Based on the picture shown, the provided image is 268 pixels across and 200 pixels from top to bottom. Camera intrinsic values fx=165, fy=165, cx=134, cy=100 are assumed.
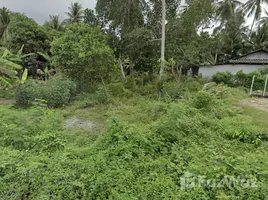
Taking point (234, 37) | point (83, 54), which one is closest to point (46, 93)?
point (83, 54)

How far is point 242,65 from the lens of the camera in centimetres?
1446

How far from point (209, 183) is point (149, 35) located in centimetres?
826

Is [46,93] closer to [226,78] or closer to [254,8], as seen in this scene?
[226,78]

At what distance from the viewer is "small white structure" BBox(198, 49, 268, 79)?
1387 cm

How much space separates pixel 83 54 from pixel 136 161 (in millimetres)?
5972

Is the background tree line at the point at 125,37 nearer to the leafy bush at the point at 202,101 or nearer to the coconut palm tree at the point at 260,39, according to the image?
the leafy bush at the point at 202,101

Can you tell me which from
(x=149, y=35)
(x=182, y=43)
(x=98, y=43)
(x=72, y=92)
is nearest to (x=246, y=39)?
(x=182, y=43)

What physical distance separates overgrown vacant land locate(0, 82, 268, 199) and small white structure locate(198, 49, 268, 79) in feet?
39.7

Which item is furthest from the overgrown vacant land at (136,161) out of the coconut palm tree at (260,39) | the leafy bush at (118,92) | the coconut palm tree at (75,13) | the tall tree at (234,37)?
the coconut palm tree at (75,13)

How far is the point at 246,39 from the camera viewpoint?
20.9 m

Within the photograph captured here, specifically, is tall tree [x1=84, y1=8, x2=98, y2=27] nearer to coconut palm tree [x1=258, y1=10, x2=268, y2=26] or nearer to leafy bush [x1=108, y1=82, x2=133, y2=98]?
leafy bush [x1=108, y1=82, x2=133, y2=98]

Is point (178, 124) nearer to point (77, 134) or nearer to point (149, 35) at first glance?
point (77, 134)

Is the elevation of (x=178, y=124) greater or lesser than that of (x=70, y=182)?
greater

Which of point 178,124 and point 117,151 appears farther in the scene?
point 178,124
